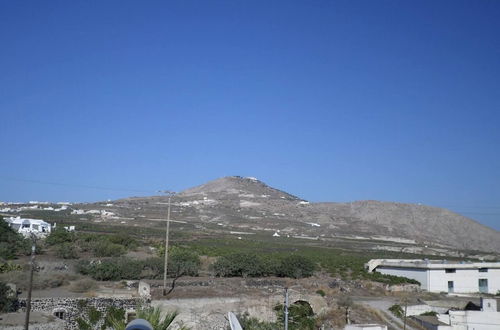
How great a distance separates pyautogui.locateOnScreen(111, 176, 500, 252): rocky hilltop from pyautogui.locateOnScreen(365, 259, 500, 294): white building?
204 ft

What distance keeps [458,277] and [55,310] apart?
1492 inches

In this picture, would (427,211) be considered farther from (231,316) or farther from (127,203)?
(231,316)

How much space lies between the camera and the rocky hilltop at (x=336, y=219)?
407 feet

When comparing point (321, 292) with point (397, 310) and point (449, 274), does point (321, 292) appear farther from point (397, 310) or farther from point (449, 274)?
point (449, 274)

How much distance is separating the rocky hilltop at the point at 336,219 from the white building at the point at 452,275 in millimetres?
62095

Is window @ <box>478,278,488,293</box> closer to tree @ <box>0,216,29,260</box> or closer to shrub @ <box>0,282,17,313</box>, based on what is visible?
tree @ <box>0,216,29,260</box>

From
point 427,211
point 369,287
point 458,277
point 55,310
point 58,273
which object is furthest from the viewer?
point 427,211

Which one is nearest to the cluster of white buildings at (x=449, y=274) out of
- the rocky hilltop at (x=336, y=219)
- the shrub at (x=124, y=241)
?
the shrub at (x=124, y=241)

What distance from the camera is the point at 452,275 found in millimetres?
48062

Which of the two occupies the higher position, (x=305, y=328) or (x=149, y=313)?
(x=149, y=313)

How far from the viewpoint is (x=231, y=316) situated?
721 cm

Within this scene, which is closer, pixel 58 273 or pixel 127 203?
pixel 58 273

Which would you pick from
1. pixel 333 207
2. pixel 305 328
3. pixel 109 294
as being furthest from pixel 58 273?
pixel 333 207

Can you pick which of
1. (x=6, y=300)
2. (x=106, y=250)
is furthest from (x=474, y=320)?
(x=106, y=250)
